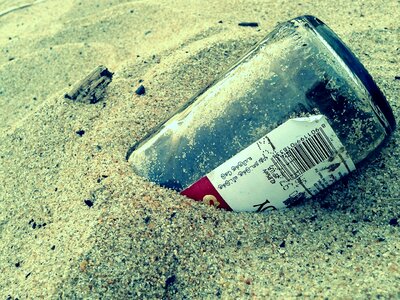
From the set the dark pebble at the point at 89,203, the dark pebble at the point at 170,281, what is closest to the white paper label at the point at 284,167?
the dark pebble at the point at 170,281

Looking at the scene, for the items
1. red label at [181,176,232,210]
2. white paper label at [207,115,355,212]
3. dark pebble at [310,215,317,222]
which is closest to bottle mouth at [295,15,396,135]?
white paper label at [207,115,355,212]

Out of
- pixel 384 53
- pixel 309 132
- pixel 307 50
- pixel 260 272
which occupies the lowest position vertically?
pixel 260 272

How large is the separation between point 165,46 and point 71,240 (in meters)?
1.21

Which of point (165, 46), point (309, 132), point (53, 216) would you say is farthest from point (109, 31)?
point (309, 132)

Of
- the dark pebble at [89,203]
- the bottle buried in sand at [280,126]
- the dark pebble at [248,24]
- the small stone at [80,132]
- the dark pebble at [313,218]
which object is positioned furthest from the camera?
the dark pebble at [248,24]

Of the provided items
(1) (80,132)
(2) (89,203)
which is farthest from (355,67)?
(1) (80,132)

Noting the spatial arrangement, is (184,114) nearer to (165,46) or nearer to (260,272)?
(260,272)

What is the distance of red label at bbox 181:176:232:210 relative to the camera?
1.25 m

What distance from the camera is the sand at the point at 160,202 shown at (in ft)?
3.73

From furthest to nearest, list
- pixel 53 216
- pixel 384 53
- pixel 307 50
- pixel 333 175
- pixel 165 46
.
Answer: pixel 165 46, pixel 384 53, pixel 53 216, pixel 333 175, pixel 307 50

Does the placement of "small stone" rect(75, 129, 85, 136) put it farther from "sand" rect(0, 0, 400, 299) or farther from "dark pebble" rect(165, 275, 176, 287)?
"dark pebble" rect(165, 275, 176, 287)

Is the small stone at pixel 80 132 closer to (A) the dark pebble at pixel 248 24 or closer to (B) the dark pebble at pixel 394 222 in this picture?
(A) the dark pebble at pixel 248 24

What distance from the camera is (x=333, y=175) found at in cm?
122

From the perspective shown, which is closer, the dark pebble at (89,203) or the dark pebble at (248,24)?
the dark pebble at (89,203)
